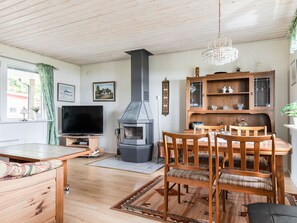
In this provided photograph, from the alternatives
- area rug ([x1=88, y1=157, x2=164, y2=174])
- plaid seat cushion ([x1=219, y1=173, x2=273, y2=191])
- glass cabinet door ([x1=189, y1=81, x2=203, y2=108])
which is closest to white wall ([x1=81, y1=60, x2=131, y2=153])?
area rug ([x1=88, y1=157, x2=164, y2=174])

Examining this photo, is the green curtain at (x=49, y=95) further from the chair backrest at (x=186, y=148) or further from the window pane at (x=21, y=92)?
the chair backrest at (x=186, y=148)

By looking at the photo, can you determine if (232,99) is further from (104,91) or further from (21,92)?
(21,92)

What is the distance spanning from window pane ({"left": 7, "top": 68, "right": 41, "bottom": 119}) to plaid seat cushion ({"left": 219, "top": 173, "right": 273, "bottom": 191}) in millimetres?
4314

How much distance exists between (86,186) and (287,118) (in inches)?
145

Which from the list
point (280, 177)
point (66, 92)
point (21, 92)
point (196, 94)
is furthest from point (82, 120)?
point (280, 177)

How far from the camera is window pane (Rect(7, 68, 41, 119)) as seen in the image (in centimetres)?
424

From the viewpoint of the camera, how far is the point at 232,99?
411cm

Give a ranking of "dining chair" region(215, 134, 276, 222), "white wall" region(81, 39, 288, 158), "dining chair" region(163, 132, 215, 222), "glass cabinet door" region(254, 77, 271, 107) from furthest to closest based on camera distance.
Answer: "white wall" region(81, 39, 288, 158) < "glass cabinet door" region(254, 77, 271, 107) < "dining chair" region(163, 132, 215, 222) < "dining chair" region(215, 134, 276, 222)

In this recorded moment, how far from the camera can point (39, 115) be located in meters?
4.86

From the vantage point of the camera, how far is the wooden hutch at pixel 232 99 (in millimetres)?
3619

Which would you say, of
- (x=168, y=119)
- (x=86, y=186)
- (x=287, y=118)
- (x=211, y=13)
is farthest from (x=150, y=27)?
(x=287, y=118)

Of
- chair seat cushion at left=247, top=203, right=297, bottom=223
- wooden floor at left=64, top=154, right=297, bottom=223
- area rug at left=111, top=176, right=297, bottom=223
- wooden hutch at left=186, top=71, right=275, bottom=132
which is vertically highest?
wooden hutch at left=186, top=71, right=275, bottom=132

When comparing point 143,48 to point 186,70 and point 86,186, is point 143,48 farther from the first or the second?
point 86,186

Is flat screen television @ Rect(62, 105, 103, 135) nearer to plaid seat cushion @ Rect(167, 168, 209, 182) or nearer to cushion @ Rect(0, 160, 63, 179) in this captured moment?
plaid seat cushion @ Rect(167, 168, 209, 182)
